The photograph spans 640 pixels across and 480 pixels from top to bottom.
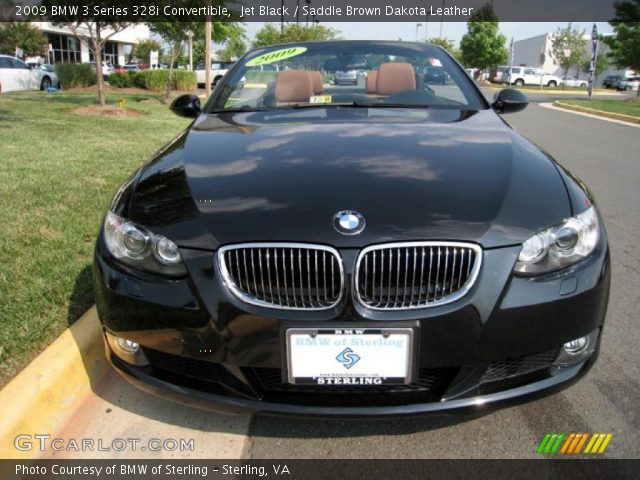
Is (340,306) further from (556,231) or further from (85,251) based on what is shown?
(85,251)

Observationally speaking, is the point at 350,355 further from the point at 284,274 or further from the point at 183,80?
Answer: the point at 183,80

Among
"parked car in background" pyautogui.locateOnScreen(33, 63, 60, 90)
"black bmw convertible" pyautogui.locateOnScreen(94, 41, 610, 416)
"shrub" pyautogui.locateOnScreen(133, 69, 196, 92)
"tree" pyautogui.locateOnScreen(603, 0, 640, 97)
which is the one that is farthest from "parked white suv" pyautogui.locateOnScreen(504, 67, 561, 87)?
"black bmw convertible" pyautogui.locateOnScreen(94, 41, 610, 416)

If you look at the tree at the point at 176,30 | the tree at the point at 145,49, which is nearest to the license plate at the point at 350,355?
the tree at the point at 176,30

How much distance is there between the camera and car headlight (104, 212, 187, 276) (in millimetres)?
1935

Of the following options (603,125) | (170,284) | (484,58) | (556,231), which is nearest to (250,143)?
(170,284)

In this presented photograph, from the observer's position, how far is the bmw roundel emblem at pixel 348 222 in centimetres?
187

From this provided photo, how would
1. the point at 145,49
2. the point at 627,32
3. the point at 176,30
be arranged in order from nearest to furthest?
the point at 176,30 < the point at 627,32 < the point at 145,49

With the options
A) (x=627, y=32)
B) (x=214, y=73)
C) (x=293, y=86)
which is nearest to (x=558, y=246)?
(x=293, y=86)

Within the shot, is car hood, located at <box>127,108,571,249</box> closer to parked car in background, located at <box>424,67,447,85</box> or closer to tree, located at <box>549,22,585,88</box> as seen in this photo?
parked car in background, located at <box>424,67,447,85</box>

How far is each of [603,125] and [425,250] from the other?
1479cm

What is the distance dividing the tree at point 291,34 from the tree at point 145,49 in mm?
9557

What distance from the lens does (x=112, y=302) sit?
2.03m

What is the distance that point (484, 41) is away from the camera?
53156 millimetres

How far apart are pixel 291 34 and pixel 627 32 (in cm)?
1794
